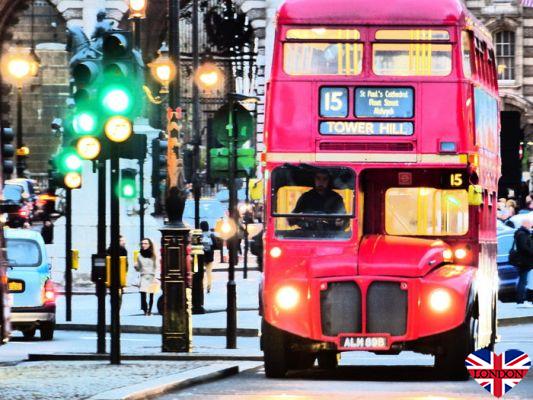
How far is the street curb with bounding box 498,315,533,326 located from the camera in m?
31.9

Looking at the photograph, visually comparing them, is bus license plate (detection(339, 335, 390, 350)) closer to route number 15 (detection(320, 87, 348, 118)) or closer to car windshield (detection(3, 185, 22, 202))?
route number 15 (detection(320, 87, 348, 118))

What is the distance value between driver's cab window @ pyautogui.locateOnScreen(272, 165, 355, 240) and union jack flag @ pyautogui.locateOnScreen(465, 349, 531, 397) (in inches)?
258

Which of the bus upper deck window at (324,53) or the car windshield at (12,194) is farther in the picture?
the bus upper deck window at (324,53)

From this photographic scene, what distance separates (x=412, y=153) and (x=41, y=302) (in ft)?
30.7

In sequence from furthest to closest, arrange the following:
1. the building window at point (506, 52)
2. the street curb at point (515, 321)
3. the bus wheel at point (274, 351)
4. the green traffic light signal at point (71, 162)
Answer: the building window at point (506, 52) → the street curb at point (515, 321) → the green traffic light signal at point (71, 162) → the bus wheel at point (274, 351)

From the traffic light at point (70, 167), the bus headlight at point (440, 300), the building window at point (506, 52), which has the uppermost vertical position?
the building window at point (506, 52)

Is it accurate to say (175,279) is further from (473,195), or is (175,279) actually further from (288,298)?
(473,195)

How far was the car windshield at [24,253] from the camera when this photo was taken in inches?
1131

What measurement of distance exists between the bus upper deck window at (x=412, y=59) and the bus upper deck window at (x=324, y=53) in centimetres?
22

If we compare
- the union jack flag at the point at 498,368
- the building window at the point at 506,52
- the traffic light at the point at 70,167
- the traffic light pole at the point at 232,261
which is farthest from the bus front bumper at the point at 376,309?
the building window at the point at 506,52

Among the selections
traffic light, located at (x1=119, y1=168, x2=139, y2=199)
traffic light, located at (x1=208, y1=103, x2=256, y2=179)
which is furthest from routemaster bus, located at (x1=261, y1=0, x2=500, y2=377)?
traffic light, located at (x1=119, y1=168, x2=139, y2=199)

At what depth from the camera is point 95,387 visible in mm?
17969

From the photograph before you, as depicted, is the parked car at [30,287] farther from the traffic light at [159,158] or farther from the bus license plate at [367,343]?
the bus license plate at [367,343]

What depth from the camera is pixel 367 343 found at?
19.9 m
